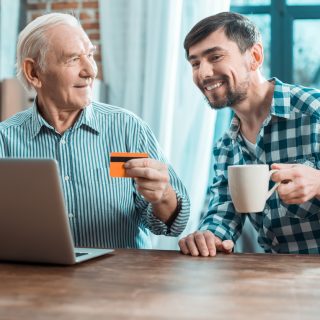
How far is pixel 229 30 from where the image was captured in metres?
1.90

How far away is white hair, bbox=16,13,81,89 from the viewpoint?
5.78 ft

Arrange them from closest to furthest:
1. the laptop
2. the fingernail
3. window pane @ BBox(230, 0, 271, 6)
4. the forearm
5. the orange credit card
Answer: the laptop < the orange credit card < the fingernail < the forearm < window pane @ BBox(230, 0, 271, 6)

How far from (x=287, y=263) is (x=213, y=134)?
201 cm

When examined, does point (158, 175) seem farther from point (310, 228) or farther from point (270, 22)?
point (270, 22)

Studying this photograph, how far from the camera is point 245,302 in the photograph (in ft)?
2.88

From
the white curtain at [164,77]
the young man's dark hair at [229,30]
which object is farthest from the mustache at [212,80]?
the white curtain at [164,77]

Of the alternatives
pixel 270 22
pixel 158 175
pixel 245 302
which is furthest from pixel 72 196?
pixel 270 22

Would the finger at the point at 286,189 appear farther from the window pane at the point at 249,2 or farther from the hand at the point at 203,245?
the window pane at the point at 249,2

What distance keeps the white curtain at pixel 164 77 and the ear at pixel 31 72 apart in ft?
4.48

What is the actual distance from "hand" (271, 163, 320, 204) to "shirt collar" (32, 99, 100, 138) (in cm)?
67

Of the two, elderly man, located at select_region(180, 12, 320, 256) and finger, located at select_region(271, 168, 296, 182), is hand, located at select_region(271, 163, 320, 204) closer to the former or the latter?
finger, located at select_region(271, 168, 296, 182)

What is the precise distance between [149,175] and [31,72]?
2.40 feet

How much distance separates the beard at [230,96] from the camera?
185 centimetres

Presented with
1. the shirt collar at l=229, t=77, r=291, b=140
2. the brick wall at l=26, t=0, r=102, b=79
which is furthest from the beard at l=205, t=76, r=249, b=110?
the brick wall at l=26, t=0, r=102, b=79
